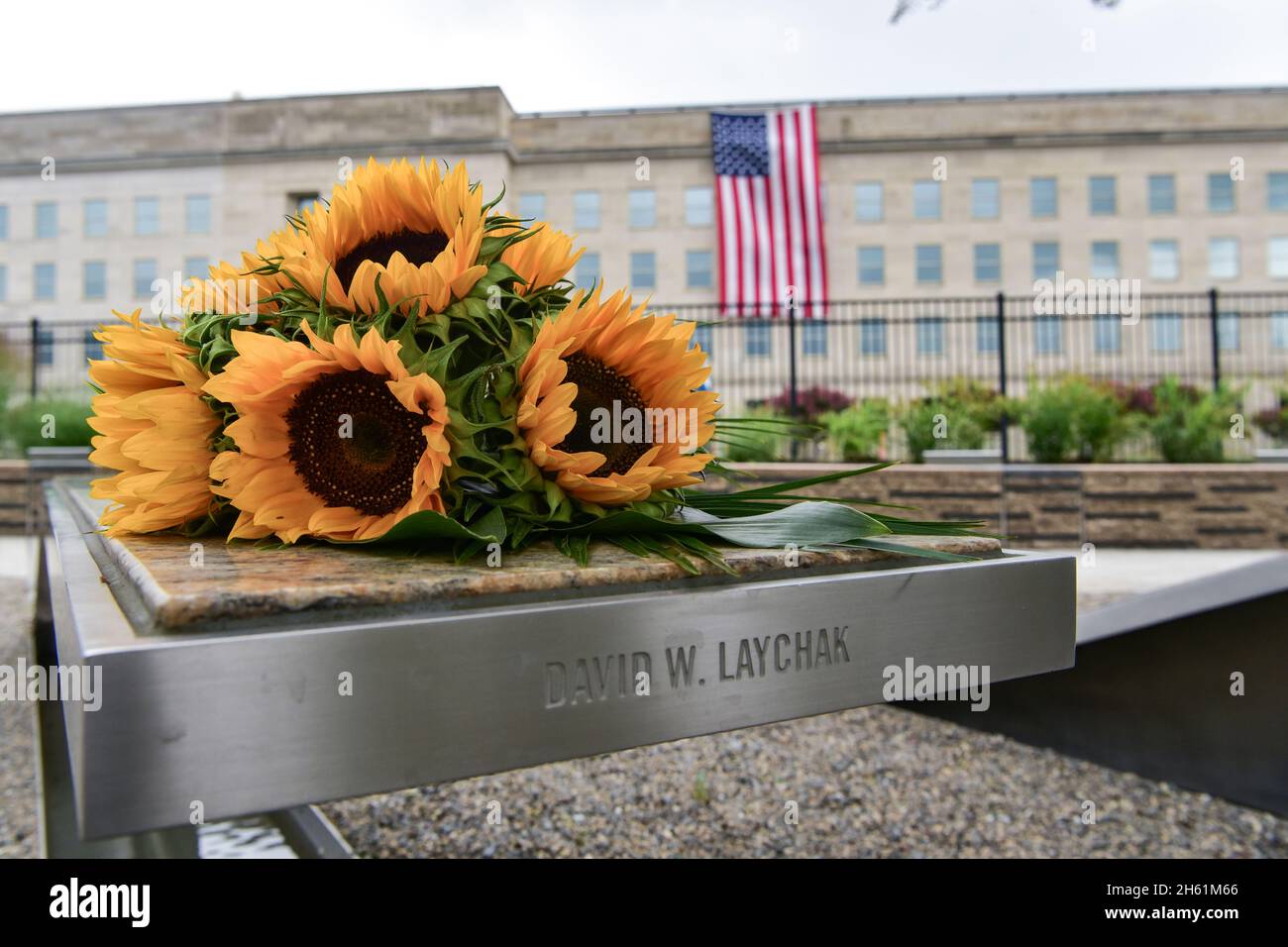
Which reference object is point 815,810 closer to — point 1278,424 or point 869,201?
point 1278,424

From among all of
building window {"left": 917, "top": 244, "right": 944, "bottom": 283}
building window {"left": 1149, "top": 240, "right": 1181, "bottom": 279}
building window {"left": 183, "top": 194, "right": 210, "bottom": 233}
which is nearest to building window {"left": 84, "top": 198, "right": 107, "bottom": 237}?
building window {"left": 183, "top": 194, "right": 210, "bottom": 233}

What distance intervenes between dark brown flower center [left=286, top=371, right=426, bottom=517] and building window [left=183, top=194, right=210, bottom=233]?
32740 millimetres

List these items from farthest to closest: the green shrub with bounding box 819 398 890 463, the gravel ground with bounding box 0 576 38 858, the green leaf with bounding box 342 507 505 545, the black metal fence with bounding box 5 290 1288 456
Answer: the black metal fence with bounding box 5 290 1288 456
the green shrub with bounding box 819 398 890 463
the gravel ground with bounding box 0 576 38 858
the green leaf with bounding box 342 507 505 545

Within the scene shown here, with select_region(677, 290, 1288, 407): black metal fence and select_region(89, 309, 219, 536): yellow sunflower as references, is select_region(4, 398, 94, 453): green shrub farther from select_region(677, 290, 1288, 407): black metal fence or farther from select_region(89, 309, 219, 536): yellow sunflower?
select_region(677, 290, 1288, 407): black metal fence

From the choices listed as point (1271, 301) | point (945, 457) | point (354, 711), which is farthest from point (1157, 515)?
point (1271, 301)

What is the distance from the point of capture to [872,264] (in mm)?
29984

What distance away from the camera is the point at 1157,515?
28.2ft

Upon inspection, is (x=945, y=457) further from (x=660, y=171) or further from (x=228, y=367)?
(x=660, y=171)

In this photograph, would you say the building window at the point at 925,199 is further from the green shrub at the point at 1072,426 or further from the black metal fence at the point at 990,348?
the green shrub at the point at 1072,426

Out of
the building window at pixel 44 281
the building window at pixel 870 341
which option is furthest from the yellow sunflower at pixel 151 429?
the building window at pixel 44 281

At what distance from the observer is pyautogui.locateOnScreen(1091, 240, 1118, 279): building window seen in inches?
1180

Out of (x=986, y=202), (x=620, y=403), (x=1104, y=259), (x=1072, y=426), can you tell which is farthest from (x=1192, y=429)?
(x=1104, y=259)

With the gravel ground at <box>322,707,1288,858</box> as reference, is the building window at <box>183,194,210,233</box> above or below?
above
